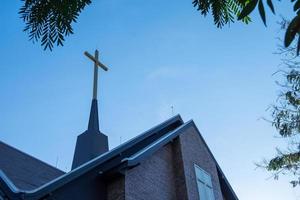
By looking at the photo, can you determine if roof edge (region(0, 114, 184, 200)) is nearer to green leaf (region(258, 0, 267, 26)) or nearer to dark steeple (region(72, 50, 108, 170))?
dark steeple (region(72, 50, 108, 170))

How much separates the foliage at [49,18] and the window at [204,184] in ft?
30.1

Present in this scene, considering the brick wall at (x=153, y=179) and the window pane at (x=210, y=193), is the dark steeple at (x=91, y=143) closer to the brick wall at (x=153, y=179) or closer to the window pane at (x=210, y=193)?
the brick wall at (x=153, y=179)

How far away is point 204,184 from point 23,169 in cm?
A: 618

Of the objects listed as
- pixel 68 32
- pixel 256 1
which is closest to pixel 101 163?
pixel 68 32

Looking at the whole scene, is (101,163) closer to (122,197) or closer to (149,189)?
A: (122,197)

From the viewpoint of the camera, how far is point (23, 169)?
26.0 feet

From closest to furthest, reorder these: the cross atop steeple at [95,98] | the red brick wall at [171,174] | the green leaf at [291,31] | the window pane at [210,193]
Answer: the green leaf at [291,31] < the red brick wall at [171,174] < the window pane at [210,193] < the cross atop steeple at [95,98]

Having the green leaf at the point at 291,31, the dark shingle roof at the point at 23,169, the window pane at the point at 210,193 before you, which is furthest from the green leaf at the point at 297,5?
the window pane at the point at 210,193

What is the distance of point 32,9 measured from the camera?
2.31 m

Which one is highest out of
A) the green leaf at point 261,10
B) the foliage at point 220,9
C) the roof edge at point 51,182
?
the roof edge at point 51,182

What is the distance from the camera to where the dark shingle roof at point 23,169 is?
695 centimetres

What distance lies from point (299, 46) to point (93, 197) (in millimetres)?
7092

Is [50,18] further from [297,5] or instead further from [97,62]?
[97,62]

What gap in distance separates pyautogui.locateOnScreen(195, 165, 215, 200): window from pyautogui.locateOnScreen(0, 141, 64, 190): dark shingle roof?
4.69 metres
